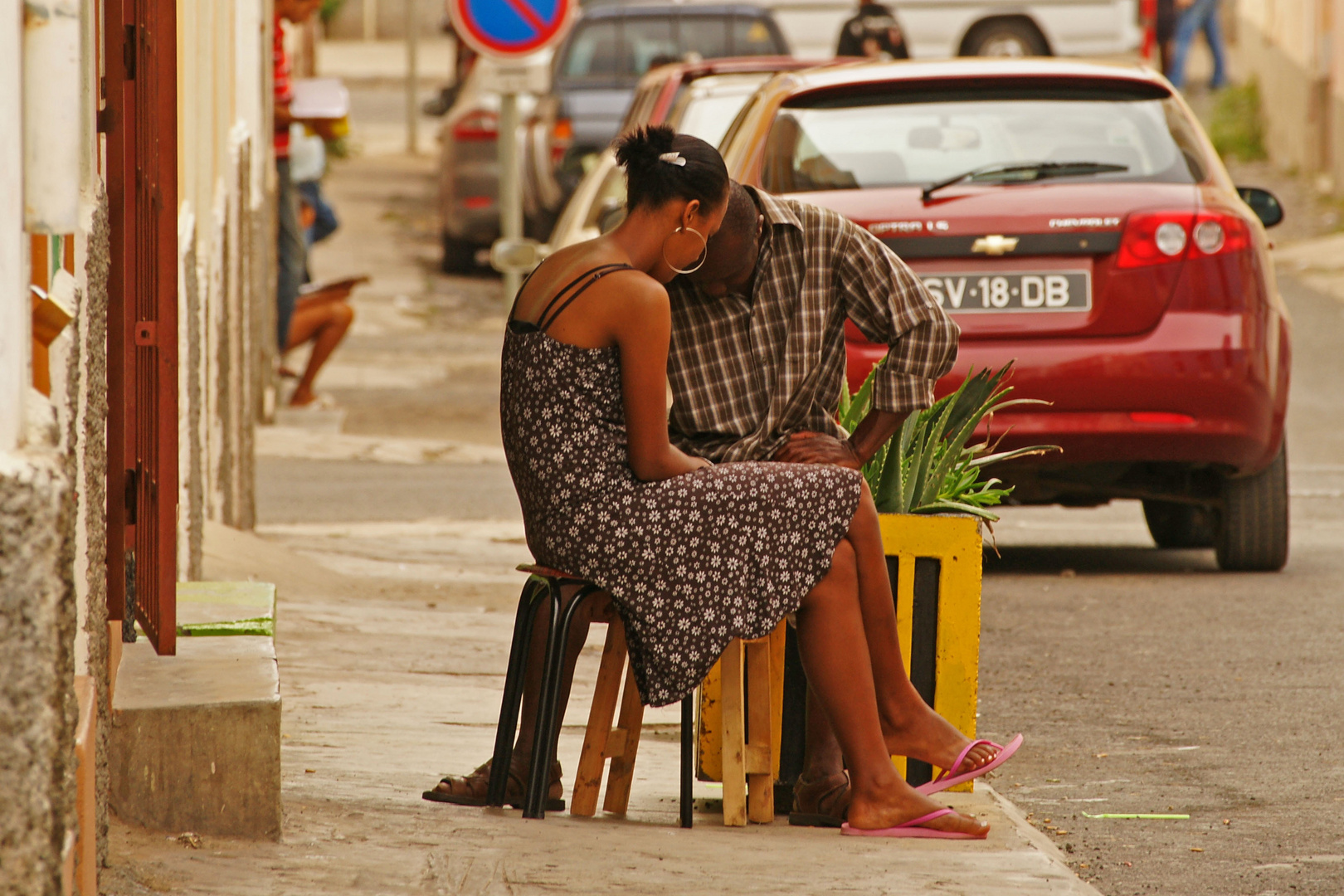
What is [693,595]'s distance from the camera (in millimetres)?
3885

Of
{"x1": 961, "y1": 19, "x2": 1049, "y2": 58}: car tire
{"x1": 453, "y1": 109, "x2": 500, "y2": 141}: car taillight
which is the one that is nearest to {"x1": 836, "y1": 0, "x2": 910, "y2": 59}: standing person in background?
{"x1": 453, "y1": 109, "x2": 500, "y2": 141}: car taillight

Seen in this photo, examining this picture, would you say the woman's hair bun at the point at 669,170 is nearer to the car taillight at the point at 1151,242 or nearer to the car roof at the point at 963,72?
the car taillight at the point at 1151,242

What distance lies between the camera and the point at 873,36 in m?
16.3

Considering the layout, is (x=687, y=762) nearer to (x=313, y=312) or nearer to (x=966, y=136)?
(x=966, y=136)

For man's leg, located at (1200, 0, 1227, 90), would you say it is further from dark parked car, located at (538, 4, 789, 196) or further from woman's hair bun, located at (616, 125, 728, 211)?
woman's hair bun, located at (616, 125, 728, 211)

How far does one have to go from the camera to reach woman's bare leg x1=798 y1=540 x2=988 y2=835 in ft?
12.9

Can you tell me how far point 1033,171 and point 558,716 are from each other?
3403mm

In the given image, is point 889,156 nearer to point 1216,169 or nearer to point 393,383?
point 1216,169

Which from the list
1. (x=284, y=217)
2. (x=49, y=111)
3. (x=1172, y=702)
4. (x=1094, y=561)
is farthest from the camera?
(x=284, y=217)

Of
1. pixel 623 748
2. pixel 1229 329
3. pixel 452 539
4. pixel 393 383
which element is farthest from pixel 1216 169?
pixel 393 383

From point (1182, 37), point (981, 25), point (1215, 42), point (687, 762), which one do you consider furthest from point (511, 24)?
point (1215, 42)

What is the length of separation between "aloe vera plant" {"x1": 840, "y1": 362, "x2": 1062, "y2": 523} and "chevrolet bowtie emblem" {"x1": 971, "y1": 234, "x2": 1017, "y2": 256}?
1.89m

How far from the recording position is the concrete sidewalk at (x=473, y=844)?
350 cm

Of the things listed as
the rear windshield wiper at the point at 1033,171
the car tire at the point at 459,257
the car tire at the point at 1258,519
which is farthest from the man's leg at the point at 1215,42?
the rear windshield wiper at the point at 1033,171
